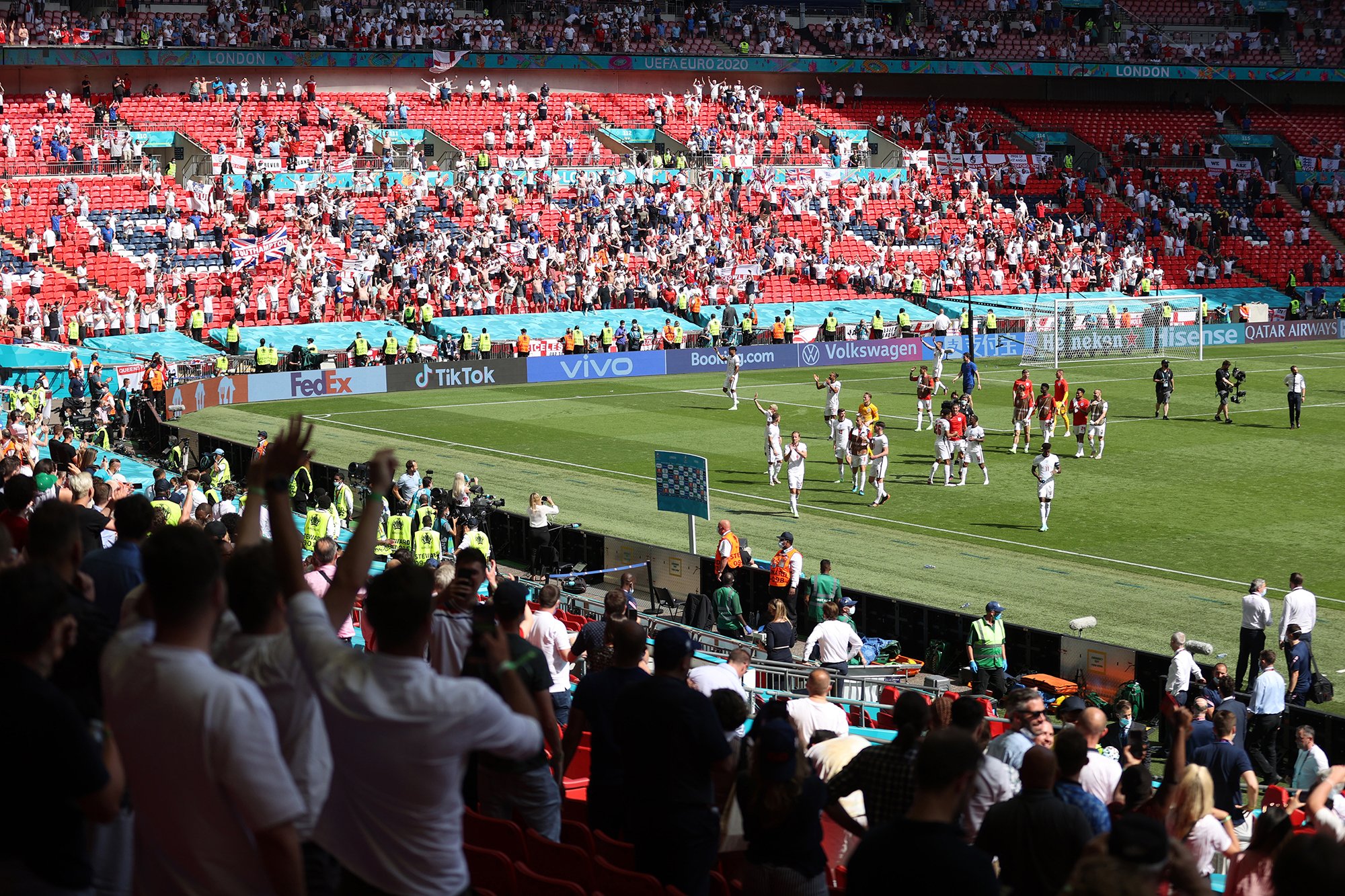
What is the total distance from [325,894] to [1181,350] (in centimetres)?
5746

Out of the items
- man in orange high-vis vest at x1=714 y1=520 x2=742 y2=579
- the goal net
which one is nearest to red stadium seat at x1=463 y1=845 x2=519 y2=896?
man in orange high-vis vest at x1=714 y1=520 x2=742 y2=579

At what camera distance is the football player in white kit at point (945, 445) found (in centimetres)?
2994

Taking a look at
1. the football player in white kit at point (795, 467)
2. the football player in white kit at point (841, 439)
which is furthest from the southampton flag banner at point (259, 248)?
the football player in white kit at point (795, 467)

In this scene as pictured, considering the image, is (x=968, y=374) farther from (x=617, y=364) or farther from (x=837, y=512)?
(x=617, y=364)

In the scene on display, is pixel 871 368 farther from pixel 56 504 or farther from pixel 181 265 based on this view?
pixel 56 504

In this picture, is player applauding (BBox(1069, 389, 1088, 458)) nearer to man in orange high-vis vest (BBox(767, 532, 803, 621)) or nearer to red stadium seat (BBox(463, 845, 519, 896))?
man in orange high-vis vest (BBox(767, 532, 803, 621))

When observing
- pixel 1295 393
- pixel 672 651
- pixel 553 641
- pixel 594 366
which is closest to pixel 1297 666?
pixel 553 641

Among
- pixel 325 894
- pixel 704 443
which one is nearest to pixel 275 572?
pixel 325 894

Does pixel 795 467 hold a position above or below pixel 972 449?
below

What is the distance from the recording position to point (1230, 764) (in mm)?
11992

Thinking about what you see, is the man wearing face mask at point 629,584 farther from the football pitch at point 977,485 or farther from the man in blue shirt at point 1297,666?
the man in blue shirt at point 1297,666

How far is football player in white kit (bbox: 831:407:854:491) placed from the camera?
3077 cm

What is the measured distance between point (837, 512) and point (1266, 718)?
44.8 ft

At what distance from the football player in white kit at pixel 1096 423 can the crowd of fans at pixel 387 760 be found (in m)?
25.8
